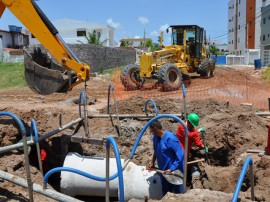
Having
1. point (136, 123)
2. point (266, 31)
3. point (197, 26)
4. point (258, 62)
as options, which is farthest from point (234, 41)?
point (136, 123)

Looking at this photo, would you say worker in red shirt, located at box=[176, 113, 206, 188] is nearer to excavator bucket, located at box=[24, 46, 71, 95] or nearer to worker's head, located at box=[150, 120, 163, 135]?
worker's head, located at box=[150, 120, 163, 135]

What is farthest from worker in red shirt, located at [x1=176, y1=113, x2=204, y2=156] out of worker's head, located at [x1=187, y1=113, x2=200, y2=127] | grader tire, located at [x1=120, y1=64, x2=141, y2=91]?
grader tire, located at [x1=120, y1=64, x2=141, y2=91]

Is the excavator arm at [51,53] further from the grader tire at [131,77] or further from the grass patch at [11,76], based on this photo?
the grass patch at [11,76]

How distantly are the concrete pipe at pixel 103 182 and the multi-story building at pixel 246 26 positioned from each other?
42.5 m

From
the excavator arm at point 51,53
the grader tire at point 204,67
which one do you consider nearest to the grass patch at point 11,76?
the grader tire at point 204,67

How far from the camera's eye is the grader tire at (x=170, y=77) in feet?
46.9

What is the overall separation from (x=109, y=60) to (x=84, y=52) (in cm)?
375

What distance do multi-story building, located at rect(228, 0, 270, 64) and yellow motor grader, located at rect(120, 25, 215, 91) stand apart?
98.5ft

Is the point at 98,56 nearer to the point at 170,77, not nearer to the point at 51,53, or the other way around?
the point at 170,77

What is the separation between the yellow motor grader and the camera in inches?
579

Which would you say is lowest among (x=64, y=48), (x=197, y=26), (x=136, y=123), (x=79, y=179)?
(x=79, y=179)

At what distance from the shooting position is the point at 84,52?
24.0m

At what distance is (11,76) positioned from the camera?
22.6 meters

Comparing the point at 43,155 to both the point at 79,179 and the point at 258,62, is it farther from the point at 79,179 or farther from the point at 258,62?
the point at 258,62
